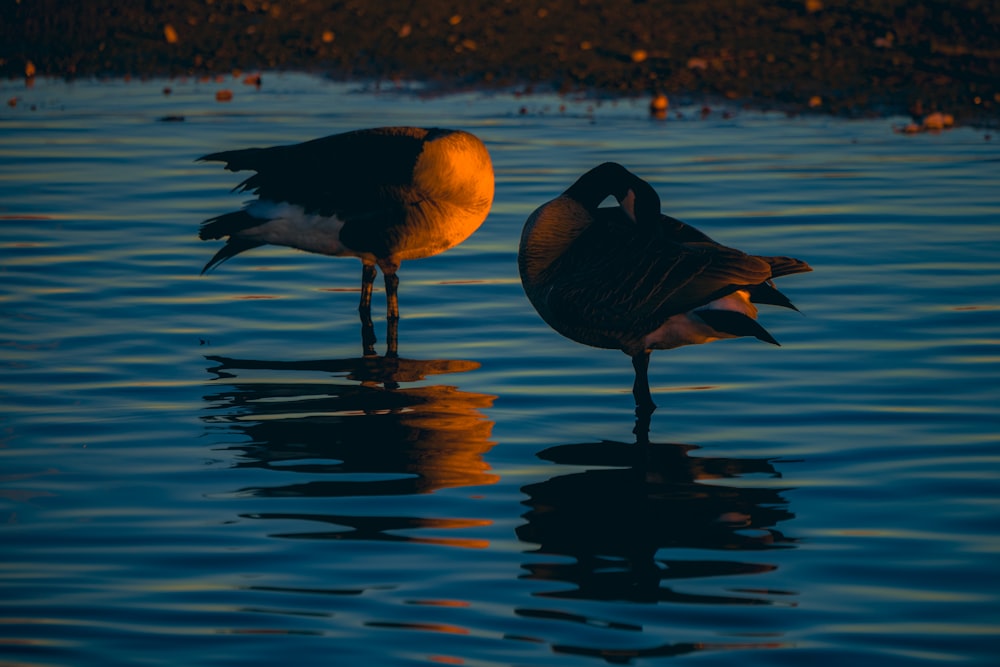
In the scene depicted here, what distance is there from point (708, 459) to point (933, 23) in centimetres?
1283

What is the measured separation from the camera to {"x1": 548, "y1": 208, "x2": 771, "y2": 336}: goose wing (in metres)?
7.13

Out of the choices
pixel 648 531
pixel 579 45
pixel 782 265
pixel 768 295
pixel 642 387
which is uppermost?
pixel 579 45

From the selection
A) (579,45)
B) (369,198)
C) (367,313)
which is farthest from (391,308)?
(579,45)

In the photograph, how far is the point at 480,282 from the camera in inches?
413

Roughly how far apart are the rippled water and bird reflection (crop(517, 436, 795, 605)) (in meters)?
0.02

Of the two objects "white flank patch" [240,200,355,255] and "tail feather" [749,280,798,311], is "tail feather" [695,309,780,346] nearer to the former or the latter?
"tail feather" [749,280,798,311]

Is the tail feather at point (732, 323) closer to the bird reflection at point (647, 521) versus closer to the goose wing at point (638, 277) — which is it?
the goose wing at point (638, 277)

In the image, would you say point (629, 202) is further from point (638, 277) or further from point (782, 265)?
point (782, 265)

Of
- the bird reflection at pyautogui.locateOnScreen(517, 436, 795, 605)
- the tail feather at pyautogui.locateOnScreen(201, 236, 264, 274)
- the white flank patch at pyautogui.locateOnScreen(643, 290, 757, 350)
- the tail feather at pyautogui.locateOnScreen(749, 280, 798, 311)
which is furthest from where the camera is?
the tail feather at pyautogui.locateOnScreen(201, 236, 264, 274)

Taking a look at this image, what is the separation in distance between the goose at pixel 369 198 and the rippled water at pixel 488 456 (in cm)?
44

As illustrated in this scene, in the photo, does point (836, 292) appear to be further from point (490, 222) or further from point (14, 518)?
point (14, 518)

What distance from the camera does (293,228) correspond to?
9695mm

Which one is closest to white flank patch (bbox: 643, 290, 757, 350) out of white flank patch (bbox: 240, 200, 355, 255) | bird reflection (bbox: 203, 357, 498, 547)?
bird reflection (bbox: 203, 357, 498, 547)

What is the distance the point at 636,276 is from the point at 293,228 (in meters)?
3.06
